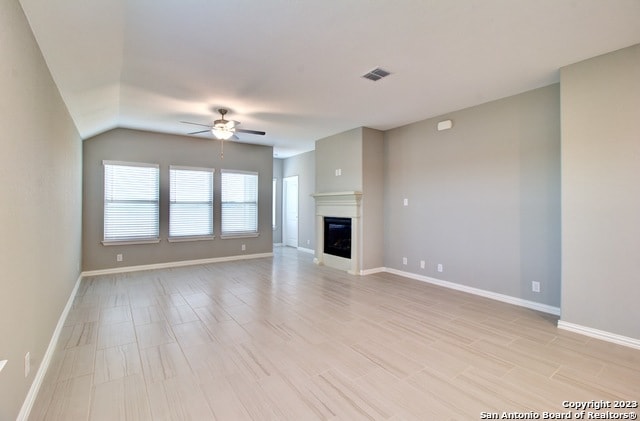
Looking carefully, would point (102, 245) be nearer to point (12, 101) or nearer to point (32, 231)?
point (32, 231)

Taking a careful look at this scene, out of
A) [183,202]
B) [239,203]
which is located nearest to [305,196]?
[239,203]

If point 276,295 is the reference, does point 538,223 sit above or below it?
above

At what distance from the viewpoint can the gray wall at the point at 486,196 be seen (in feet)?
12.4

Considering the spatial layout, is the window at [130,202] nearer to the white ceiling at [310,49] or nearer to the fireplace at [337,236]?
the white ceiling at [310,49]

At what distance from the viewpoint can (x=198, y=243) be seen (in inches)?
261

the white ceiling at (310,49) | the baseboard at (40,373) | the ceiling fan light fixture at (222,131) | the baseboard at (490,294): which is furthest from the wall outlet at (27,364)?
the baseboard at (490,294)

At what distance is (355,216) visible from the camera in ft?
18.9

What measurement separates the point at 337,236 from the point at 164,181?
3.81 m

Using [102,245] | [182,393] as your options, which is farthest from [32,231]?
[102,245]

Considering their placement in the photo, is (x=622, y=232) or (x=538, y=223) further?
(x=538, y=223)

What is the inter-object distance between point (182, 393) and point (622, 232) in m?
4.11

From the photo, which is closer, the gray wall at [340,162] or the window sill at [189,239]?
the gray wall at [340,162]

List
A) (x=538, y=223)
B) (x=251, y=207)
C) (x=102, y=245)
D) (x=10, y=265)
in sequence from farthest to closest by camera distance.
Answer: (x=251, y=207) < (x=102, y=245) < (x=538, y=223) < (x=10, y=265)

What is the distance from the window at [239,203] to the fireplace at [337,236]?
1956 millimetres
